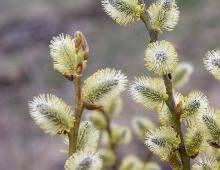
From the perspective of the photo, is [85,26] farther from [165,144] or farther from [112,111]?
A: [165,144]

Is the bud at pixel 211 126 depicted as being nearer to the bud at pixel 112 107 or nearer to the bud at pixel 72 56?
the bud at pixel 72 56

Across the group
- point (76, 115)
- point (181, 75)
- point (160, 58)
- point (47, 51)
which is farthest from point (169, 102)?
point (47, 51)

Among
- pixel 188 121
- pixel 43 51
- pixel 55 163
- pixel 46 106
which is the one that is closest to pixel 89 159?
pixel 46 106

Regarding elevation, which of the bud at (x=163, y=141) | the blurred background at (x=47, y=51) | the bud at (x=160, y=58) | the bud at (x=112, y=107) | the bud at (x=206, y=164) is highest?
the blurred background at (x=47, y=51)

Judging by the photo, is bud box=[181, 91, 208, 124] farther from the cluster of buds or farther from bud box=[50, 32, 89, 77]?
bud box=[50, 32, 89, 77]

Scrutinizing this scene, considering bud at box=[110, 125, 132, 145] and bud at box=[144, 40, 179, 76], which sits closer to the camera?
bud at box=[144, 40, 179, 76]

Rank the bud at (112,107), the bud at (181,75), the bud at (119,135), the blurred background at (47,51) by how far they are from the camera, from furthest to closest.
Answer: the blurred background at (47,51)
the bud at (119,135)
the bud at (112,107)
the bud at (181,75)

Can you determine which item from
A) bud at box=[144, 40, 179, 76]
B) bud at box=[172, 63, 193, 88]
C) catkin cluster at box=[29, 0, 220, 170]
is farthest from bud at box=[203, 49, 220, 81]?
bud at box=[172, 63, 193, 88]

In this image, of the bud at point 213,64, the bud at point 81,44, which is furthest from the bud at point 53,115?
the bud at point 213,64

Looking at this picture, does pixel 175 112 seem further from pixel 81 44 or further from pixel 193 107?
pixel 81 44
